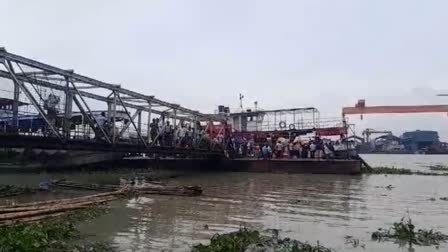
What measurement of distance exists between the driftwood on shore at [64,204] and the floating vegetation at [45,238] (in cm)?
51

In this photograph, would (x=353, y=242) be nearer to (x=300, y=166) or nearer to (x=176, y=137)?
(x=176, y=137)

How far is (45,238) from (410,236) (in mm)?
7322

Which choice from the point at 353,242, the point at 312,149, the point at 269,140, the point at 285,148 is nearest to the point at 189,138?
the point at 285,148

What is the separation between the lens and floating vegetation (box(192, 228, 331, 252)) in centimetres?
858

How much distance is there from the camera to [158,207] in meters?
14.8

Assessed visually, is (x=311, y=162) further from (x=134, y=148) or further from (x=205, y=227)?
(x=205, y=227)

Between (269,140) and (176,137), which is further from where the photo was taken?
(269,140)

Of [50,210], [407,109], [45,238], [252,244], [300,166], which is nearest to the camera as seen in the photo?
[45,238]

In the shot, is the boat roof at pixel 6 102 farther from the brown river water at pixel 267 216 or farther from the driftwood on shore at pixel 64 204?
the brown river water at pixel 267 216

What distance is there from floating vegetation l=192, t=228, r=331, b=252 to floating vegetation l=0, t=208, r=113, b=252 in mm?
1902

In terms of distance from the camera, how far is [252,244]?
9.54 meters

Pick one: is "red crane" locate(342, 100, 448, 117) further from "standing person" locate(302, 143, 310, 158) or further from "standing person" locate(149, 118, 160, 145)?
"standing person" locate(149, 118, 160, 145)

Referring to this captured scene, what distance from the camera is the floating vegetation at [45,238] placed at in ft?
26.2

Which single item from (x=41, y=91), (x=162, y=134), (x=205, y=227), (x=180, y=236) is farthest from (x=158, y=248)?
(x=162, y=134)
